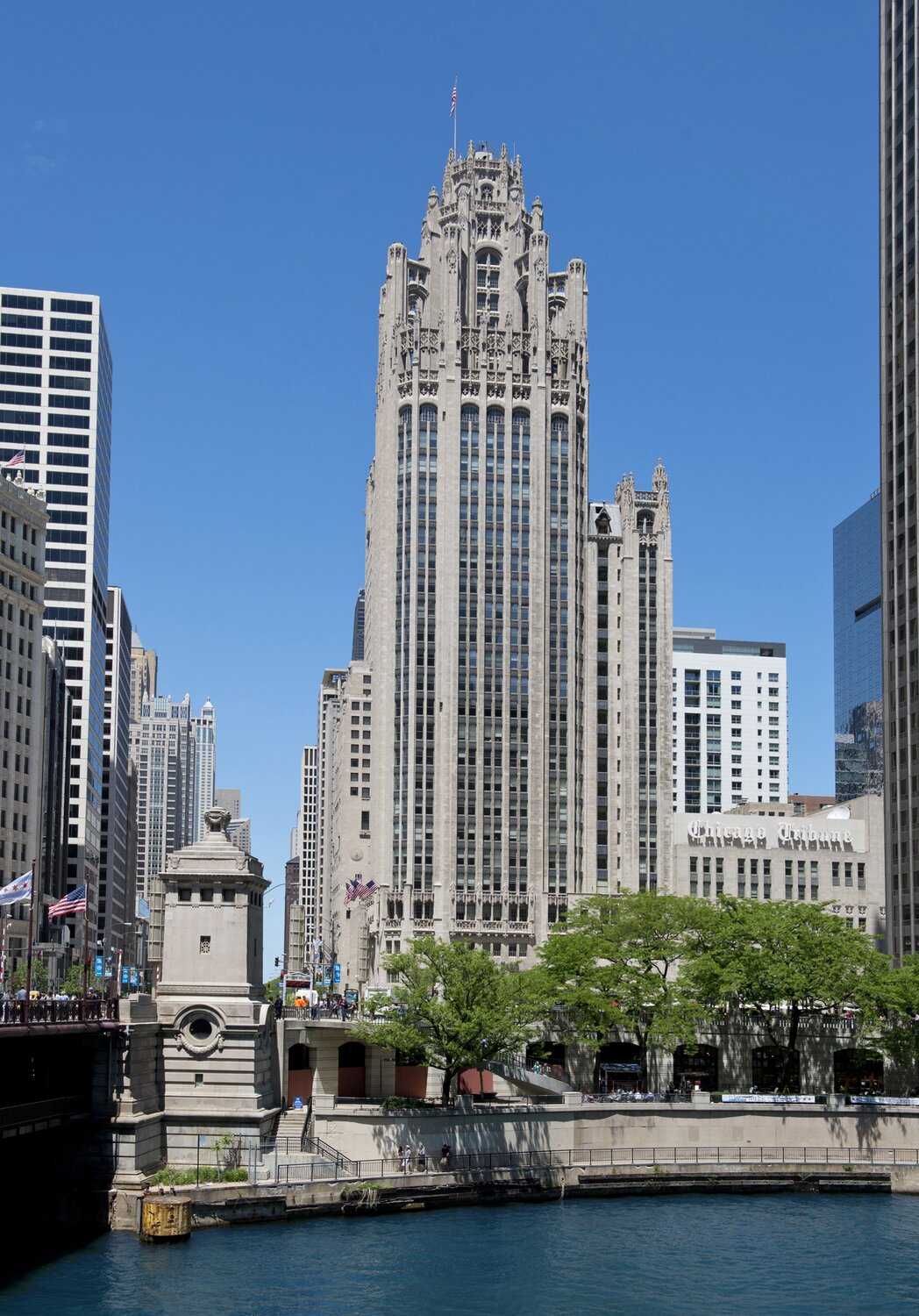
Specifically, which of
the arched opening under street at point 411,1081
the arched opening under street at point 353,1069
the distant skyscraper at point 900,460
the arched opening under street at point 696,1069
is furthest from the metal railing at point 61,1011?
the distant skyscraper at point 900,460

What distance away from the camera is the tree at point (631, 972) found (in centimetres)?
12838

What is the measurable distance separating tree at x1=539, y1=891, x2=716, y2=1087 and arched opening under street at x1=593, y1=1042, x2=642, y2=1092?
1.29 meters

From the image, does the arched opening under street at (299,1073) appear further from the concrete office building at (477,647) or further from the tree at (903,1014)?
the concrete office building at (477,647)

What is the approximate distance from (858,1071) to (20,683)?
93179 mm

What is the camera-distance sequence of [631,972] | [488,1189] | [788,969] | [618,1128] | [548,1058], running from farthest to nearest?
[548,1058]
[631,972]
[788,969]
[618,1128]
[488,1189]

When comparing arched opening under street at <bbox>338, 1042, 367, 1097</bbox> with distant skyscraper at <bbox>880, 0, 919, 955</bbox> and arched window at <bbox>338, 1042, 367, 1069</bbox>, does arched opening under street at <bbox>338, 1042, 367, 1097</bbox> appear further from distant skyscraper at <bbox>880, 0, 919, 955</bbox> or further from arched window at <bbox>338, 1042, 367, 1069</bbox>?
distant skyscraper at <bbox>880, 0, 919, 955</bbox>

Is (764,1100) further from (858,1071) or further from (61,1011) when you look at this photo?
(61,1011)

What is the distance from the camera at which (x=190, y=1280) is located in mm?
80188

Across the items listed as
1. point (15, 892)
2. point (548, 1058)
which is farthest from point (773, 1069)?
point (15, 892)

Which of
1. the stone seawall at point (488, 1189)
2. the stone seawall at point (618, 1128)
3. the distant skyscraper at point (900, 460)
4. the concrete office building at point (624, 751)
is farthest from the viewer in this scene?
the concrete office building at point (624, 751)

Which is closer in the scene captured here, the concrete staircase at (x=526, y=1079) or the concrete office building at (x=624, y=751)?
the concrete staircase at (x=526, y=1079)

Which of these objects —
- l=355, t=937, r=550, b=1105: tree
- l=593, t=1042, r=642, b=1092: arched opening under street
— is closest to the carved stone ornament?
l=355, t=937, r=550, b=1105: tree

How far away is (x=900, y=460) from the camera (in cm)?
17100

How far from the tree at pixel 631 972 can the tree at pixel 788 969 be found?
2478 millimetres
